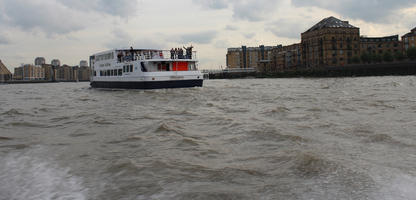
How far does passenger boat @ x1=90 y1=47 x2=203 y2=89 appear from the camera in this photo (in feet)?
85.7

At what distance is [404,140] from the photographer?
596 centimetres

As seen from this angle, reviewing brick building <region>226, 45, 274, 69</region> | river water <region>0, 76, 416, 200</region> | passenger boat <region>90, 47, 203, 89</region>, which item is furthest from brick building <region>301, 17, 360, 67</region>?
river water <region>0, 76, 416, 200</region>

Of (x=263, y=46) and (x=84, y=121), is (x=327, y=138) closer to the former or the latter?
(x=84, y=121)

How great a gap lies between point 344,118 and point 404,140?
2.89 meters

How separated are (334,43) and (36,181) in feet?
304

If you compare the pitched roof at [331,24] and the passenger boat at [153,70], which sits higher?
the pitched roof at [331,24]

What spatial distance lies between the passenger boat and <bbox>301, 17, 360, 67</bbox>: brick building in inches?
2656

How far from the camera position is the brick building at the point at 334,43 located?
292ft

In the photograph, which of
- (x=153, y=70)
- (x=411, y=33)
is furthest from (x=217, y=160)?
(x=411, y=33)

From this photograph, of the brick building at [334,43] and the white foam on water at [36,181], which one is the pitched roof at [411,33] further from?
the white foam on water at [36,181]

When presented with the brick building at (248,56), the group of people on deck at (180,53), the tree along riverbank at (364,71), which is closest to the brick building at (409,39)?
the tree along riverbank at (364,71)

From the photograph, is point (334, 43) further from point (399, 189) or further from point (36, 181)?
point (36, 181)

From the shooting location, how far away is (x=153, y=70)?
89.3ft

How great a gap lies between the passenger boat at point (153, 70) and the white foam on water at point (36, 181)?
67.9ft
